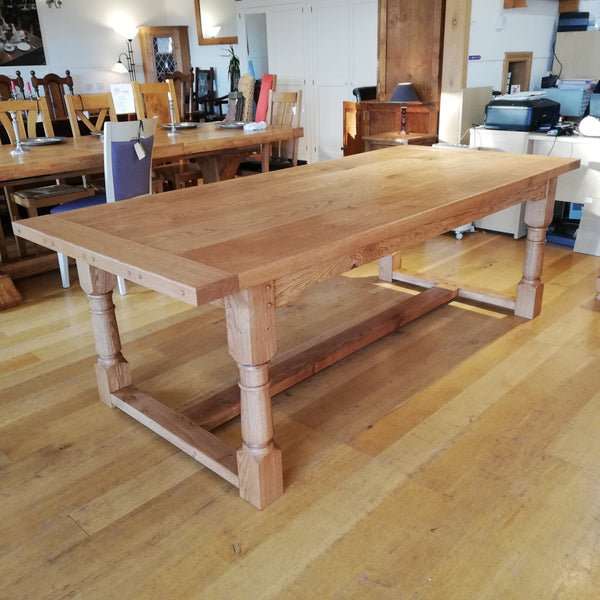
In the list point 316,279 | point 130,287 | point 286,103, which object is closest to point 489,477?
point 316,279

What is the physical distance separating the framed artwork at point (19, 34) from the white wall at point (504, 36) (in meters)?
5.97

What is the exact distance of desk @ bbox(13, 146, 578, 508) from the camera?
4.99 ft

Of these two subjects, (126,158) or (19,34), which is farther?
(19,34)

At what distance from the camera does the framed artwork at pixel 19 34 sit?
297 inches

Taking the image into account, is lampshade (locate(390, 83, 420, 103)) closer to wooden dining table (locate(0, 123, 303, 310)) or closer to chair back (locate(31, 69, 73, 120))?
wooden dining table (locate(0, 123, 303, 310))

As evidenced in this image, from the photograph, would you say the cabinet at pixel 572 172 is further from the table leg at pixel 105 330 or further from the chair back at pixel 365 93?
the table leg at pixel 105 330

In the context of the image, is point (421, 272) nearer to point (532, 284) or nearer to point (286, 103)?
point (532, 284)

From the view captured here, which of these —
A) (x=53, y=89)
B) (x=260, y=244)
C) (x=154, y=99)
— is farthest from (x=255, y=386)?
(x=53, y=89)

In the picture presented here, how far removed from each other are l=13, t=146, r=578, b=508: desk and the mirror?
21.3ft

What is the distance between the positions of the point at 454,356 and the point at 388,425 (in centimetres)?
61

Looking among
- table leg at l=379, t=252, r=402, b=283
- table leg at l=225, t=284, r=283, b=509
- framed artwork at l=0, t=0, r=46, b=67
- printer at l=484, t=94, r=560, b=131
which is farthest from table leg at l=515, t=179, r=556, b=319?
framed artwork at l=0, t=0, r=46, b=67

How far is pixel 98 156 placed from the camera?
3365 mm

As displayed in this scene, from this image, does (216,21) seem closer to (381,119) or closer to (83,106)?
(381,119)

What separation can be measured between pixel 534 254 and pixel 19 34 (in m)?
7.46
